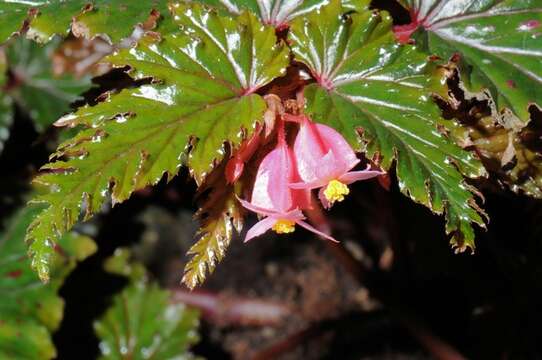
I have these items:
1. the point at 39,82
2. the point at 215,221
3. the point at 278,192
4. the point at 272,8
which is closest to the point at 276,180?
the point at 278,192

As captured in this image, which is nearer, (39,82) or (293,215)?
(293,215)

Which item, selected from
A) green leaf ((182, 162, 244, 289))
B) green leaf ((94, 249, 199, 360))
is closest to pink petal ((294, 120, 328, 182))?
green leaf ((182, 162, 244, 289))

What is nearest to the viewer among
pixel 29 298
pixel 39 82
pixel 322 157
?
pixel 322 157

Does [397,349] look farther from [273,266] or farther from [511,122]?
[511,122]

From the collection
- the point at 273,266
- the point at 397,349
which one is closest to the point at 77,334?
the point at 273,266

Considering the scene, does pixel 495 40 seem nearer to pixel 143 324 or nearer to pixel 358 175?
pixel 358 175

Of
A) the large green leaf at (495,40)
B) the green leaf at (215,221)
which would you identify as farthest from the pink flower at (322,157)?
the large green leaf at (495,40)

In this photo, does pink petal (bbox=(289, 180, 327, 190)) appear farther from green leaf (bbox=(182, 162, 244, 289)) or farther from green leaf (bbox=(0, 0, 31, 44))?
green leaf (bbox=(0, 0, 31, 44))

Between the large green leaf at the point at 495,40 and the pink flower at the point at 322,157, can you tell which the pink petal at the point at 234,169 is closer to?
the pink flower at the point at 322,157
